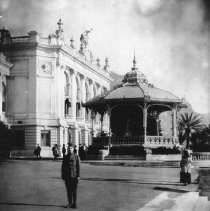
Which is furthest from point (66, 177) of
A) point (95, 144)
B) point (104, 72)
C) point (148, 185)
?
point (104, 72)

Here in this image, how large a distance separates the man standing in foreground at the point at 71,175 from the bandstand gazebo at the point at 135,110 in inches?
868

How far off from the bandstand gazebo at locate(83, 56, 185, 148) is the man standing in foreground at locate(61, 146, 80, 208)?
22.0 m

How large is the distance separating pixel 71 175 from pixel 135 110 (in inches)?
996

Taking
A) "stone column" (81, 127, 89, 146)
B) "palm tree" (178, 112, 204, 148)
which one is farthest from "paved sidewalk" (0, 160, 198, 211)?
"stone column" (81, 127, 89, 146)

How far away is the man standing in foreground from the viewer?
35.7 feet

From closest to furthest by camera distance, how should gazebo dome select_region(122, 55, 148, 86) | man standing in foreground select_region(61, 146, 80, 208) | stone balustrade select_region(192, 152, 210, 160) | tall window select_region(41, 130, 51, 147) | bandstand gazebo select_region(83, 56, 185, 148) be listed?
man standing in foreground select_region(61, 146, 80, 208), stone balustrade select_region(192, 152, 210, 160), bandstand gazebo select_region(83, 56, 185, 148), gazebo dome select_region(122, 55, 148, 86), tall window select_region(41, 130, 51, 147)

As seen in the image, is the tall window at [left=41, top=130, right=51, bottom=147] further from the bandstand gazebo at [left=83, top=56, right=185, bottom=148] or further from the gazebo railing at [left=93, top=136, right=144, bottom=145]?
the gazebo railing at [left=93, top=136, right=144, bottom=145]

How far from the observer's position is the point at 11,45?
50562mm

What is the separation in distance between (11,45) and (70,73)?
1019 cm

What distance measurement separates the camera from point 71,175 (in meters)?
11.0

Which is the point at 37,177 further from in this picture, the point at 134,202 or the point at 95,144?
the point at 95,144

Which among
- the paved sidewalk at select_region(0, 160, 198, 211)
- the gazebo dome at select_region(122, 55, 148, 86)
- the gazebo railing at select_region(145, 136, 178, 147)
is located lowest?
the paved sidewalk at select_region(0, 160, 198, 211)

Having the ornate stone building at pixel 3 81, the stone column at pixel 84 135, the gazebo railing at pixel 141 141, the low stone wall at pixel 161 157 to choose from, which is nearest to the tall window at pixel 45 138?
the ornate stone building at pixel 3 81

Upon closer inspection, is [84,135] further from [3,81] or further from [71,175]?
[71,175]
